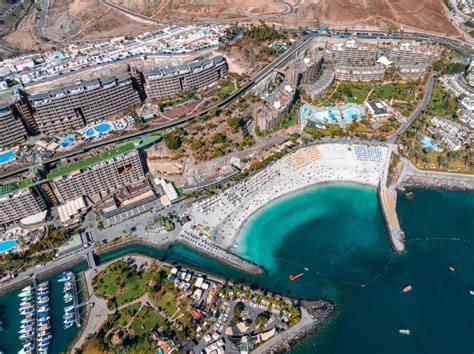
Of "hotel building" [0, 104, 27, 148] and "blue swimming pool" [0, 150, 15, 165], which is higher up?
"hotel building" [0, 104, 27, 148]

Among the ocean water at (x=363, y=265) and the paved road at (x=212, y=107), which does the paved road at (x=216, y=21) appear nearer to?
the paved road at (x=212, y=107)

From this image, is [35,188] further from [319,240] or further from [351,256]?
[351,256]

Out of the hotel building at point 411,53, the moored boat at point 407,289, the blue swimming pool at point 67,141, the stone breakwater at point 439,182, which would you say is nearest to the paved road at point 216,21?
the hotel building at point 411,53

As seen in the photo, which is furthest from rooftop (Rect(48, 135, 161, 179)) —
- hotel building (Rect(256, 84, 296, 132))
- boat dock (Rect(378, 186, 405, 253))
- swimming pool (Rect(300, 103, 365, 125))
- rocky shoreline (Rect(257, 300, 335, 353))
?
boat dock (Rect(378, 186, 405, 253))

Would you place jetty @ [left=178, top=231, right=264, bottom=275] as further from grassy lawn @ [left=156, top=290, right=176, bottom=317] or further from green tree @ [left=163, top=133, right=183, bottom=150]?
green tree @ [left=163, top=133, right=183, bottom=150]

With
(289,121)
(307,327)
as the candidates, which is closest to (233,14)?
(289,121)

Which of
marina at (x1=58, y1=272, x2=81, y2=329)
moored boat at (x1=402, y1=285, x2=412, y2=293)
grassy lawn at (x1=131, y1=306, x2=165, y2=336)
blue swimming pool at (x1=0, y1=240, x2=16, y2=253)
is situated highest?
blue swimming pool at (x1=0, y1=240, x2=16, y2=253)

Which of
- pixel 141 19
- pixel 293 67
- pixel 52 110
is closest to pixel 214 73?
pixel 293 67
